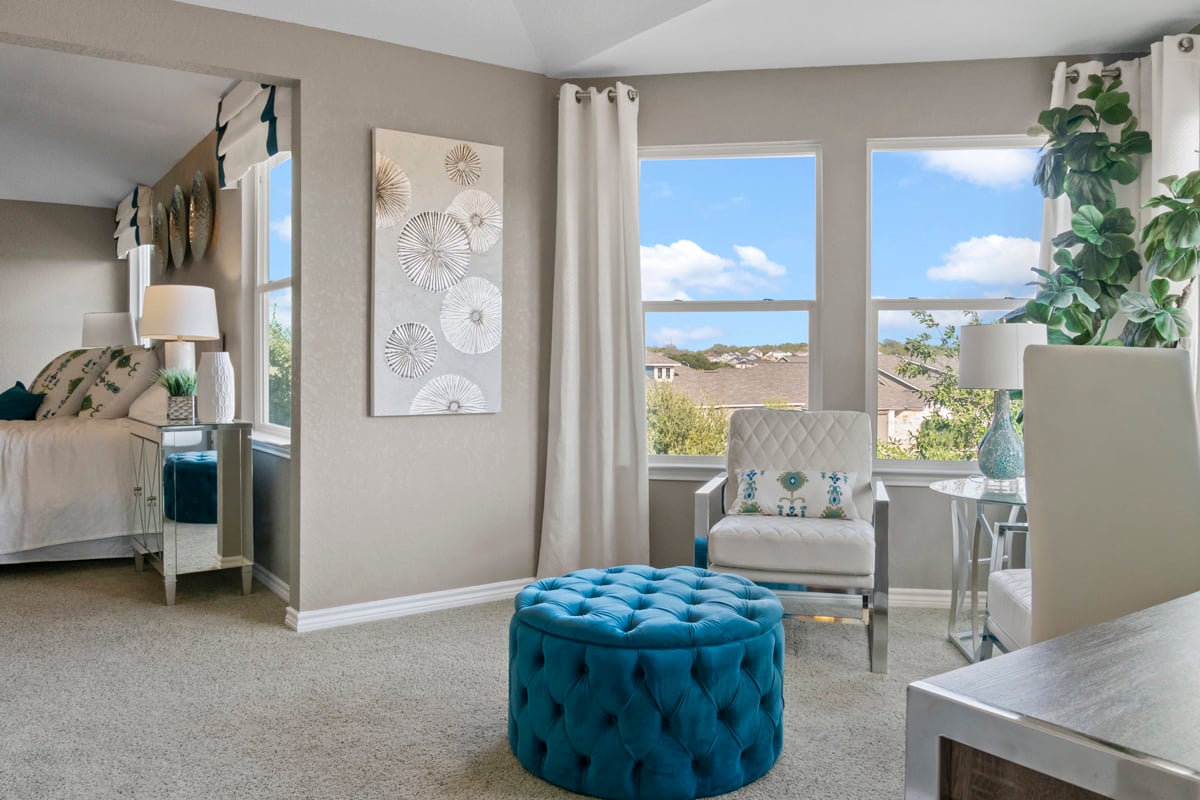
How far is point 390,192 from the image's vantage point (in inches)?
142

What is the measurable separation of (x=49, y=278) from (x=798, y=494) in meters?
6.63

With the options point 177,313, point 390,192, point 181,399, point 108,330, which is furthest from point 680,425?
point 108,330

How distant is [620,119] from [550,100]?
360 mm

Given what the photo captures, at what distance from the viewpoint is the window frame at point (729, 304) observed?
13.1 feet

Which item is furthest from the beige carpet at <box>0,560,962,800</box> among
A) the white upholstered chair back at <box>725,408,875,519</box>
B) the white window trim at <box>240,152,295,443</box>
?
the white window trim at <box>240,152,295,443</box>

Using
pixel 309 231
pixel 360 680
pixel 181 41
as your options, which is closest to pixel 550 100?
pixel 309 231

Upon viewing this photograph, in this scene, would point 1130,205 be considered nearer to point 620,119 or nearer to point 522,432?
point 620,119

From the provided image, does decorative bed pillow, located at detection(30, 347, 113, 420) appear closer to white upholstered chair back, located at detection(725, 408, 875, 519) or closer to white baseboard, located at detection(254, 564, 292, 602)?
white baseboard, located at detection(254, 564, 292, 602)

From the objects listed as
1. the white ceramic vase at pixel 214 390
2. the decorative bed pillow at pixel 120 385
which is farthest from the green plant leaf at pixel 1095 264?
the decorative bed pillow at pixel 120 385

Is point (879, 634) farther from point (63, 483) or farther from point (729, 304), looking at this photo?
point (63, 483)

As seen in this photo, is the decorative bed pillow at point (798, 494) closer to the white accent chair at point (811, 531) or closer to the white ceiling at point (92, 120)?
the white accent chair at point (811, 531)

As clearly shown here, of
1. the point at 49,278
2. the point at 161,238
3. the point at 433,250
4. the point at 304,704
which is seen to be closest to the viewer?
the point at 304,704

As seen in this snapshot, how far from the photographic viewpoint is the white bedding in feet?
13.5

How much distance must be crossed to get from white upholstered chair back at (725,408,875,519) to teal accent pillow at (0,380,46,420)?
13.2 feet
